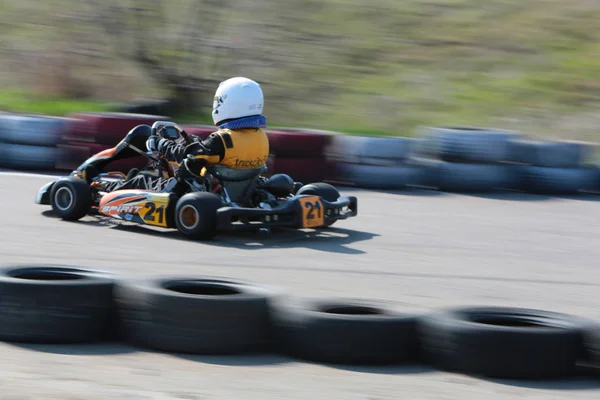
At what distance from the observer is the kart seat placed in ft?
26.2

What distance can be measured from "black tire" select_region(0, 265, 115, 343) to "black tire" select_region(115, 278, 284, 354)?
13 centimetres

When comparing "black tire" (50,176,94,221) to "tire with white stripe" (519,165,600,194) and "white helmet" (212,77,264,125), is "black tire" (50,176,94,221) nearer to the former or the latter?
"white helmet" (212,77,264,125)

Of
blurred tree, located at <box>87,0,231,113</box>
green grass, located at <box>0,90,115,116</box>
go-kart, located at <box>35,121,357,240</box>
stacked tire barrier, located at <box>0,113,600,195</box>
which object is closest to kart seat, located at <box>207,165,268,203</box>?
go-kart, located at <box>35,121,357,240</box>

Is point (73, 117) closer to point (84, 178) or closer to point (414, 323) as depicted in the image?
point (84, 178)

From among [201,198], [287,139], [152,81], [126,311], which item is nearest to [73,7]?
[152,81]

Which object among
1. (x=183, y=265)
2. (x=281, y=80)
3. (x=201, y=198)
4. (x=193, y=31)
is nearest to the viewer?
(x=183, y=265)

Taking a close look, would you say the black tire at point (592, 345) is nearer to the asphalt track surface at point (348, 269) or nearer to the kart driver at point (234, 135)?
the asphalt track surface at point (348, 269)

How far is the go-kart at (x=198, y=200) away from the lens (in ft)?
25.0

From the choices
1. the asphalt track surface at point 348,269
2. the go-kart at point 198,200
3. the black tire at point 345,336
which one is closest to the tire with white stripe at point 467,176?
the asphalt track surface at point 348,269

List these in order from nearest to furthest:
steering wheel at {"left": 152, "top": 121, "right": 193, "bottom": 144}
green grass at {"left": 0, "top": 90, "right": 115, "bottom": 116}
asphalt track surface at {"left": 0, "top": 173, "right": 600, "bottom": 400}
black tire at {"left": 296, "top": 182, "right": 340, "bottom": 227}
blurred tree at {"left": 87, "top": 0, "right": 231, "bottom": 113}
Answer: asphalt track surface at {"left": 0, "top": 173, "right": 600, "bottom": 400}, steering wheel at {"left": 152, "top": 121, "right": 193, "bottom": 144}, black tire at {"left": 296, "top": 182, "right": 340, "bottom": 227}, green grass at {"left": 0, "top": 90, "right": 115, "bottom": 116}, blurred tree at {"left": 87, "top": 0, "right": 231, "bottom": 113}

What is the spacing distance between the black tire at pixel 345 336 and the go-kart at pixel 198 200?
2708mm

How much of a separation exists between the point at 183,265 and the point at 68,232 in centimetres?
152

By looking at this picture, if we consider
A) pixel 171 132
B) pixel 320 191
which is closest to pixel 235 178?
pixel 171 132

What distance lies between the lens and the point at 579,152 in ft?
37.7
